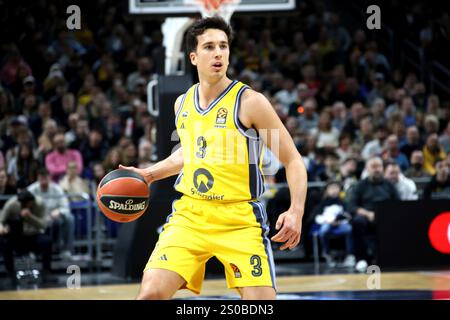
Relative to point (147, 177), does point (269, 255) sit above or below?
below

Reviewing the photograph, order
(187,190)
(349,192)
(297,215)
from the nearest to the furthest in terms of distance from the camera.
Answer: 1. (297,215)
2. (187,190)
3. (349,192)

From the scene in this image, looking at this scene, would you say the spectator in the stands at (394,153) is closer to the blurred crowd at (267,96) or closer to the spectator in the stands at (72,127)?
the blurred crowd at (267,96)

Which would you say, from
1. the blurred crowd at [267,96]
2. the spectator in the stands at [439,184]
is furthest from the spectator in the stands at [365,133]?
the spectator in the stands at [439,184]

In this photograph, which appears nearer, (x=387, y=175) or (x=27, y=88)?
(x=387, y=175)

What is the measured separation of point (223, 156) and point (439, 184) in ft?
25.3

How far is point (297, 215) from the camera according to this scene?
5285mm

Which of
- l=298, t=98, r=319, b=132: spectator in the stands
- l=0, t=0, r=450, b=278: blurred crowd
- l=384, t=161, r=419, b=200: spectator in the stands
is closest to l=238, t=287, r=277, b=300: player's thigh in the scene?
l=0, t=0, r=450, b=278: blurred crowd

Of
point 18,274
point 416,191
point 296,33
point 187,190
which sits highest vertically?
point 296,33

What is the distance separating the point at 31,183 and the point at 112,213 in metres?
6.97

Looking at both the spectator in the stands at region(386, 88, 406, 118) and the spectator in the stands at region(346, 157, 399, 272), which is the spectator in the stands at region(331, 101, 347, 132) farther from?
the spectator in the stands at region(346, 157, 399, 272)

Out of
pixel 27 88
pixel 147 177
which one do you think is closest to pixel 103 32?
pixel 27 88

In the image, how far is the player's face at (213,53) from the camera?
5.76 metres

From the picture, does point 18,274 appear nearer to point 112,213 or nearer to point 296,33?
point 112,213

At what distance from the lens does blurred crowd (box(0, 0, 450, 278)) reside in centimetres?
1281
